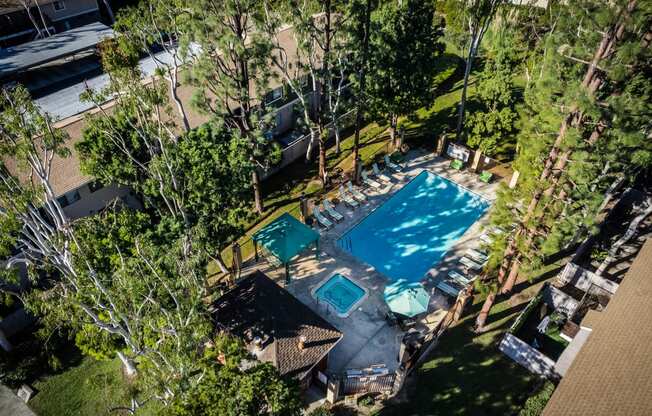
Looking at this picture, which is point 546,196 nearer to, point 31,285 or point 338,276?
point 338,276

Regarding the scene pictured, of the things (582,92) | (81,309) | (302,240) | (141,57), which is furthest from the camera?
(141,57)

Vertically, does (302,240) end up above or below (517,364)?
above

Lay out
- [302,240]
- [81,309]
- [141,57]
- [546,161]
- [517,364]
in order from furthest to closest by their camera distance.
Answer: [141,57], [302,240], [517,364], [546,161], [81,309]

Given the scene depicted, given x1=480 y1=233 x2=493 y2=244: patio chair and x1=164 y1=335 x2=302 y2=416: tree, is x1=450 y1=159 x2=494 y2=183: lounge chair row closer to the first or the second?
x1=480 y1=233 x2=493 y2=244: patio chair

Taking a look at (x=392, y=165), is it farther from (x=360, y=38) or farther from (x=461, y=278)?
(x=461, y=278)

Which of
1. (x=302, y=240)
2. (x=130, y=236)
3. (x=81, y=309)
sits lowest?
(x=302, y=240)

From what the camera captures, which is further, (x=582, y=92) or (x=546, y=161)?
(x=546, y=161)

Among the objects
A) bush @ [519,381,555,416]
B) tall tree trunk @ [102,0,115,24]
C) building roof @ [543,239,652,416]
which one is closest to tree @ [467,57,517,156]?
building roof @ [543,239,652,416]

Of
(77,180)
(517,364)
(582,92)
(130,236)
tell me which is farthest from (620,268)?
(77,180)
